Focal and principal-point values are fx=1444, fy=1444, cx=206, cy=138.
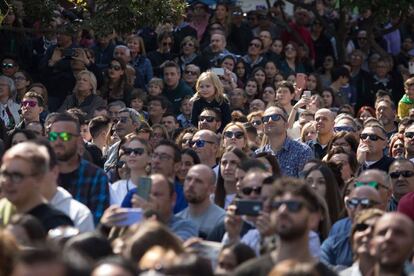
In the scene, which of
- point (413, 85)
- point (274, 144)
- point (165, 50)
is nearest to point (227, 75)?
point (165, 50)

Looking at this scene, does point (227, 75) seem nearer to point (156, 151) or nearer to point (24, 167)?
point (156, 151)

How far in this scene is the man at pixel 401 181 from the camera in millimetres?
13312

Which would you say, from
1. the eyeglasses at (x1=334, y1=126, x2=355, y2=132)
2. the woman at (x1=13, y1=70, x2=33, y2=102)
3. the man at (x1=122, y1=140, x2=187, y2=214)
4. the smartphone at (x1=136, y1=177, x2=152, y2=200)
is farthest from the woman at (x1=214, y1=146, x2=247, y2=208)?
the woman at (x1=13, y1=70, x2=33, y2=102)

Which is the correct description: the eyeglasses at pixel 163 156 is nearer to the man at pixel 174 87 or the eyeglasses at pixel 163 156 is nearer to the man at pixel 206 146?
the man at pixel 206 146

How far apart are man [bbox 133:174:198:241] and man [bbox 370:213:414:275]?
242 cm

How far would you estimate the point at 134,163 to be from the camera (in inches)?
521

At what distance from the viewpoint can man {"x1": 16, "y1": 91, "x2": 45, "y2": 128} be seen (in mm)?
16531

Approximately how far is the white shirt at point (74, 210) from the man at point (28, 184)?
36cm

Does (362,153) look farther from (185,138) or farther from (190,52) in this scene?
(190,52)

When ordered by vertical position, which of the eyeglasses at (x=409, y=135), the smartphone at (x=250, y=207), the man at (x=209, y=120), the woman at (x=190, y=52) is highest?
the woman at (x=190, y=52)

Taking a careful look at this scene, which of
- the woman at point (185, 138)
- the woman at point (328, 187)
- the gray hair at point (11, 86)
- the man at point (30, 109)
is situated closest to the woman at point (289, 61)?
the gray hair at point (11, 86)

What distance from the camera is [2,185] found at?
10219 mm

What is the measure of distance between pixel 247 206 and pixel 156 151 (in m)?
3.30

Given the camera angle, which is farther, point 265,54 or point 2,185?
point 265,54
